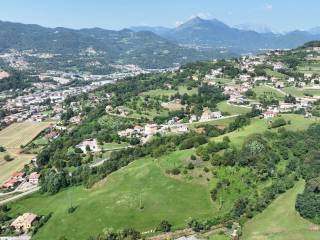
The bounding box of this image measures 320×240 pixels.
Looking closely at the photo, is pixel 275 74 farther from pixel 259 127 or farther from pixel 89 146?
pixel 89 146

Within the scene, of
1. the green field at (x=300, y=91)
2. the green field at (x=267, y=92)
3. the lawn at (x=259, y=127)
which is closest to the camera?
the lawn at (x=259, y=127)

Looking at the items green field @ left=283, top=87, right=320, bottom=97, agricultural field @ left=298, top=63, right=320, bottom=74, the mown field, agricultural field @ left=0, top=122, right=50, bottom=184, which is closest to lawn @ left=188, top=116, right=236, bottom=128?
the mown field

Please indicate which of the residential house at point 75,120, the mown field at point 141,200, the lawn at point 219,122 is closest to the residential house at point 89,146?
the lawn at point 219,122

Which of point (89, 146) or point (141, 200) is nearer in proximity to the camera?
point (141, 200)

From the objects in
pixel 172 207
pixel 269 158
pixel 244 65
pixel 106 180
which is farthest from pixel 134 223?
pixel 244 65

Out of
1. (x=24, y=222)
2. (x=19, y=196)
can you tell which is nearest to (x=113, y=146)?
(x=19, y=196)

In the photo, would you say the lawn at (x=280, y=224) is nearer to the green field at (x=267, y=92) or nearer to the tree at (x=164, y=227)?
the tree at (x=164, y=227)

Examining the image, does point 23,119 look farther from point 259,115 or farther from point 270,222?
point 270,222
